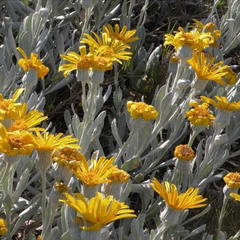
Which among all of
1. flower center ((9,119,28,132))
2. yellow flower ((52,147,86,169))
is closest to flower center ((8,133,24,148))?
yellow flower ((52,147,86,169))

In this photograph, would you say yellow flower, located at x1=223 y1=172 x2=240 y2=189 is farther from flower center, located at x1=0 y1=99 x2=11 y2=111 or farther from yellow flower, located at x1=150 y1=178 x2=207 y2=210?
flower center, located at x1=0 y1=99 x2=11 y2=111

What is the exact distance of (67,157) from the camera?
176cm

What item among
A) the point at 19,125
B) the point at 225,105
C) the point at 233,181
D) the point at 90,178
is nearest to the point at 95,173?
the point at 90,178

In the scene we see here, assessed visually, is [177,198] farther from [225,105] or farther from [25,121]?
[225,105]

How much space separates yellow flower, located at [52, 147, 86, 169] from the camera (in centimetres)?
174

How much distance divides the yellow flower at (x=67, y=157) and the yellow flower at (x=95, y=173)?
0.03m

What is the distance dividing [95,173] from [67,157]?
0.11 metres

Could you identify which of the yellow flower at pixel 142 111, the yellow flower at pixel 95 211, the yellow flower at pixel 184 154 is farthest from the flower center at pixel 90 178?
the yellow flower at pixel 184 154

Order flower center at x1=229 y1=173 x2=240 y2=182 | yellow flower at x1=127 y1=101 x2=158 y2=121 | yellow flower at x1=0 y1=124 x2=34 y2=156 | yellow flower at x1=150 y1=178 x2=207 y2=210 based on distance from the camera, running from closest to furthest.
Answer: yellow flower at x1=0 y1=124 x2=34 y2=156 < yellow flower at x1=150 y1=178 x2=207 y2=210 < yellow flower at x1=127 y1=101 x2=158 y2=121 < flower center at x1=229 y1=173 x2=240 y2=182

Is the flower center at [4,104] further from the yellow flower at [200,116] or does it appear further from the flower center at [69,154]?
the yellow flower at [200,116]

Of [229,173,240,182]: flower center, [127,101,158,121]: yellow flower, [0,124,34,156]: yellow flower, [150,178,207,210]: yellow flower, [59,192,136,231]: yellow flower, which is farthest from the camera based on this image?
[229,173,240,182]: flower center

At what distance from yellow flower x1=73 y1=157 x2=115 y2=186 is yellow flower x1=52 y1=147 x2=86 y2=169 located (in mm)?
27

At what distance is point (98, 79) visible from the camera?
2318mm

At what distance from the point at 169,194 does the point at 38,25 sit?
1.49 meters
